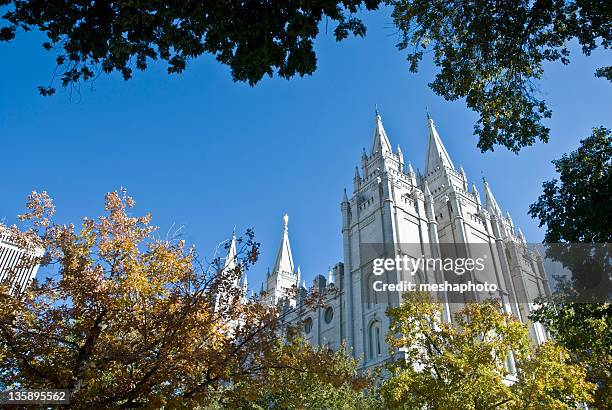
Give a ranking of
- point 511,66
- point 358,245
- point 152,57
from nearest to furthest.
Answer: point 152,57
point 511,66
point 358,245

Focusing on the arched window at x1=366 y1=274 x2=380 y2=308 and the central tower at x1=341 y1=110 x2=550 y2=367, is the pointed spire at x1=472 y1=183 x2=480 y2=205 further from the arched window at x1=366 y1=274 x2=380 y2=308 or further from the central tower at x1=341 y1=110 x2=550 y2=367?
the arched window at x1=366 y1=274 x2=380 y2=308

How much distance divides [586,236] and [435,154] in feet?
124

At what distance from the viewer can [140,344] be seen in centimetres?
834

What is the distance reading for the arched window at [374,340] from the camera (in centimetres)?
3114

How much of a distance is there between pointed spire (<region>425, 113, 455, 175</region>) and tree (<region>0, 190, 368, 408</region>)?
139ft

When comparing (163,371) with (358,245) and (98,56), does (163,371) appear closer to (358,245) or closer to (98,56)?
(98,56)

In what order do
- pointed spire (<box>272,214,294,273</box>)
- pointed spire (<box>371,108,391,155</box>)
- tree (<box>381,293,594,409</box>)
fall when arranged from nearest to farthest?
tree (<box>381,293,594,409</box>)
pointed spire (<box>371,108,391,155</box>)
pointed spire (<box>272,214,294,273</box>)

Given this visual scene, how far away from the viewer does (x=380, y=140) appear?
141 ft

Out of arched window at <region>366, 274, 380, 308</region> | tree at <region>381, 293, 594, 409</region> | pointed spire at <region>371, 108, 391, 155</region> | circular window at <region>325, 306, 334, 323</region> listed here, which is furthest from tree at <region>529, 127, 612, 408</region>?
pointed spire at <region>371, 108, 391, 155</region>

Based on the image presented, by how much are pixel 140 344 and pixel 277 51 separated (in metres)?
6.07

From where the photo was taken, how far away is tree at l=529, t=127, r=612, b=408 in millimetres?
12398

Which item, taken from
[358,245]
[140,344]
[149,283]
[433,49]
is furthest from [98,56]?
[358,245]

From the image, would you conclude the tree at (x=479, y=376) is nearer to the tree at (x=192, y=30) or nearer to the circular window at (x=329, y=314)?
the tree at (x=192, y=30)

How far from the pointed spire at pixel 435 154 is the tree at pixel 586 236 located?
34.0m
